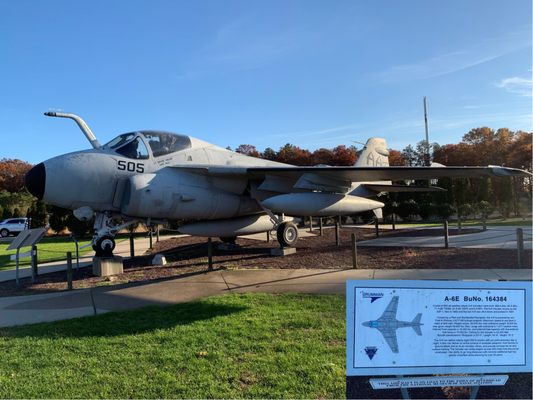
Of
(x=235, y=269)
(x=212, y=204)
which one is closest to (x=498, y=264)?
(x=235, y=269)

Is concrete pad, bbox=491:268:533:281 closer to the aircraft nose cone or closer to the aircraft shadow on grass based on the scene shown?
the aircraft shadow on grass

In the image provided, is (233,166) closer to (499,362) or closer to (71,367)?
(71,367)

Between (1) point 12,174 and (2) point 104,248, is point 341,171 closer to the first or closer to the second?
(2) point 104,248

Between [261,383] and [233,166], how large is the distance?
9.15m

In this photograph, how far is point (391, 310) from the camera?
118 inches

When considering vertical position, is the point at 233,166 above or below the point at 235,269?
above

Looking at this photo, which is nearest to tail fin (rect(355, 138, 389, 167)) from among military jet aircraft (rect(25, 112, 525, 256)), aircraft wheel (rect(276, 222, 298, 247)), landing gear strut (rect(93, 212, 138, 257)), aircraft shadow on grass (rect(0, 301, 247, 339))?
military jet aircraft (rect(25, 112, 525, 256))

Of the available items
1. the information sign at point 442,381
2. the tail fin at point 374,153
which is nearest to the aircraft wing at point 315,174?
the tail fin at point 374,153

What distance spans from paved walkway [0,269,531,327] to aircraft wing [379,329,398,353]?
14.1 feet

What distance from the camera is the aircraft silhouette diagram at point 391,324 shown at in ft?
9.70

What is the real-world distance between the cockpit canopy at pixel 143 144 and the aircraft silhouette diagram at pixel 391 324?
9056 mm

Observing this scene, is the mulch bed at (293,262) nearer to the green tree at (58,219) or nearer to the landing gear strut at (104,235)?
the landing gear strut at (104,235)

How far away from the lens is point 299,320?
5461 mm

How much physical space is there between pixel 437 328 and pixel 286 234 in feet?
33.8
